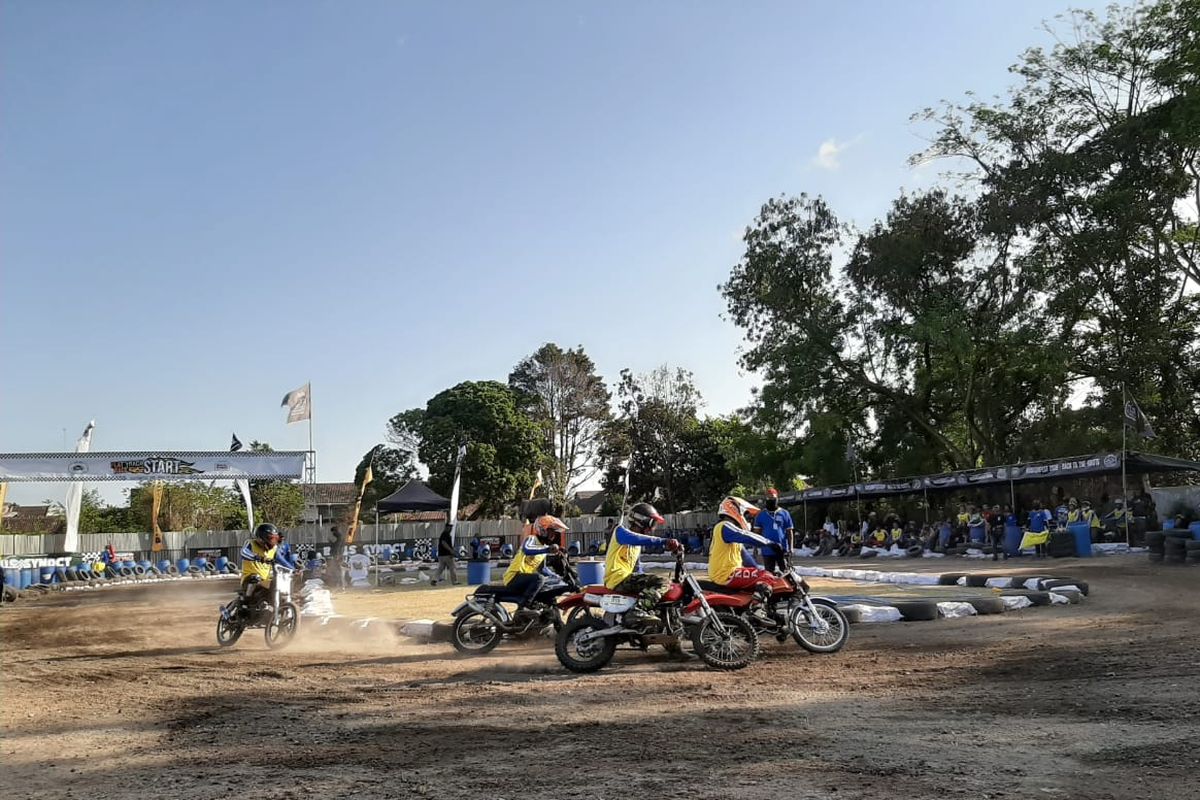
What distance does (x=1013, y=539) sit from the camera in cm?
2555

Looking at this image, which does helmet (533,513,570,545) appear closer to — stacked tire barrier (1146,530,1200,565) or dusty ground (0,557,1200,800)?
dusty ground (0,557,1200,800)

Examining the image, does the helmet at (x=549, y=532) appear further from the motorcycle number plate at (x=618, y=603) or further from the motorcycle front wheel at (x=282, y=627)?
the motorcycle front wheel at (x=282, y=627)

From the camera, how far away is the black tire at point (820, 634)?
31.8 feet

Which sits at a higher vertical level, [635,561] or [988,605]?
[635,561]

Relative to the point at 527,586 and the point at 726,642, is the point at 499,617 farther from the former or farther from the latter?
the point at 726,642

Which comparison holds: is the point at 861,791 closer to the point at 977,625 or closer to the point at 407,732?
the point at 407,732

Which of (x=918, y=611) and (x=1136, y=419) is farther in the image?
(x=1136, y=419)

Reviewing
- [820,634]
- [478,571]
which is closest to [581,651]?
[820,634]

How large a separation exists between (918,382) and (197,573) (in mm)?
32117

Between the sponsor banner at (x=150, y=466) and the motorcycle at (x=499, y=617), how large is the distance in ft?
57.7

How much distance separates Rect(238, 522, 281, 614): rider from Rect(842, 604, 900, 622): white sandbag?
7833 mm

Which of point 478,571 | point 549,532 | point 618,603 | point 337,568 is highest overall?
point 549,532

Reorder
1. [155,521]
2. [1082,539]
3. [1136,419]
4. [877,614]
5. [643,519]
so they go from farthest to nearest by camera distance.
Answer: [155,521]
[1136,419]
[1082,539]
[877,614]
[643,519]

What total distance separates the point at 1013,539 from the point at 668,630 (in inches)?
778
